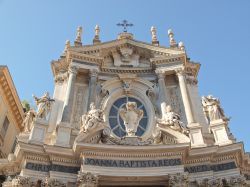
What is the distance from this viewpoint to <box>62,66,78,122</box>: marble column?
1712 cm

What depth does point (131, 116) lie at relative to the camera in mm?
17688

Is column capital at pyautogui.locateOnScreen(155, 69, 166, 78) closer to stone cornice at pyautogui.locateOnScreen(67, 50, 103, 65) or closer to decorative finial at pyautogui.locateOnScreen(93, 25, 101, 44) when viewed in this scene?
stone cornice at pyautogui.locateOnScreen(67, 50, 103, 65)

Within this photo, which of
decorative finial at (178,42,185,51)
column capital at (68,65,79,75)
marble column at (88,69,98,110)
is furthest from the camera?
decorative finial at (178,42,185,51)

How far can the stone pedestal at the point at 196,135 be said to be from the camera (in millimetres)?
15671

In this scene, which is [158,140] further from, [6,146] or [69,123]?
[6,146]

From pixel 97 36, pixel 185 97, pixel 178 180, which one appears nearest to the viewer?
pixel 178 180

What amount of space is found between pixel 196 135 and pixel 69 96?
6879mm

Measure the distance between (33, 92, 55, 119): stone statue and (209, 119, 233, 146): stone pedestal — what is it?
8001 millimetres

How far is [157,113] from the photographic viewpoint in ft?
60.4

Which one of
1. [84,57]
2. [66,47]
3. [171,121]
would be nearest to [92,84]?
[84,57]

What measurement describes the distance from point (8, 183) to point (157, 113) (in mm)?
8319

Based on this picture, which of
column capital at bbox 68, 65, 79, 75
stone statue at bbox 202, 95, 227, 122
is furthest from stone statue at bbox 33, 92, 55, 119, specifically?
stone statue at bbox 202, 95, 227, 122

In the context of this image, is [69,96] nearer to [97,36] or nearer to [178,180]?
[97,36]

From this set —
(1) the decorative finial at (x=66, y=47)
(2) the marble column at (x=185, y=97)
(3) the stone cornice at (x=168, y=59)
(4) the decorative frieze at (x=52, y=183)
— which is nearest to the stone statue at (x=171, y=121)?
(2) the marble column at (x=185, y=97)
